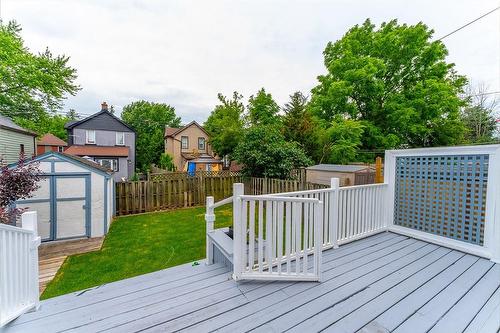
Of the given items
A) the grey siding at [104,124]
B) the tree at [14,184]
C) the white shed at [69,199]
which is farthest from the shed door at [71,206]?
the grey siding at [104,124]

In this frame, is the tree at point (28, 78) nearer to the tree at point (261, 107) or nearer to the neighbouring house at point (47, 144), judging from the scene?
the neighbouring house at point (47, 144)

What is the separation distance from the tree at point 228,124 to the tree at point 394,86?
545 centimetres

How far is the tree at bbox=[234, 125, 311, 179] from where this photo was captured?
818 cm

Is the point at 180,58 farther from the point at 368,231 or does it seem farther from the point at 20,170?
the point at 368,231

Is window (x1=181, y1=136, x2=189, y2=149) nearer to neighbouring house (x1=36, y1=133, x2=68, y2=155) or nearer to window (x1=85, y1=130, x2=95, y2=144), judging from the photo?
window (x1=85, y1=130, x2=95, y2=144)

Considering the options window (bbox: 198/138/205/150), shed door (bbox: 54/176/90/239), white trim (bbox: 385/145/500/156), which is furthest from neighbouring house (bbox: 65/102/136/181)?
white trim (bbox: 385/145/500/156)

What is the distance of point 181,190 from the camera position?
8.69 meters

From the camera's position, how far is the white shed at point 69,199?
5215 millimetres

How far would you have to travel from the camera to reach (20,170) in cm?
409

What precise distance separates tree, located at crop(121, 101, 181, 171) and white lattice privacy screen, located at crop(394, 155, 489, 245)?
2179cm

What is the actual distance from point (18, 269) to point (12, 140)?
10.8 m

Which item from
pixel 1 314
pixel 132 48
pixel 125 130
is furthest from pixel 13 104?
pixel 1 314

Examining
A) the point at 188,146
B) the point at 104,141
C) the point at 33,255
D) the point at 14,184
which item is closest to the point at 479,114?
the point at 33,255

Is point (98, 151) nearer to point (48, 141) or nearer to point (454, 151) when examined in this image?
point (48, 141)
